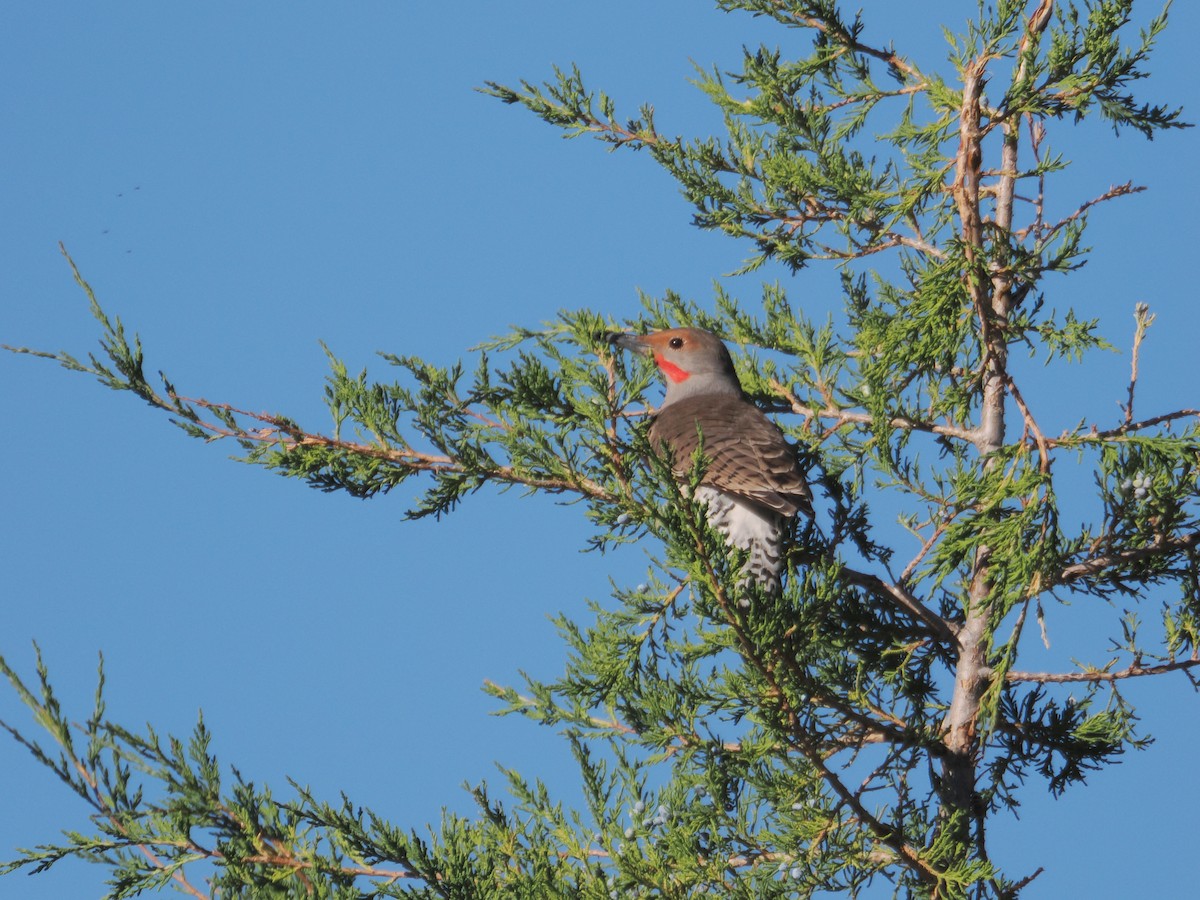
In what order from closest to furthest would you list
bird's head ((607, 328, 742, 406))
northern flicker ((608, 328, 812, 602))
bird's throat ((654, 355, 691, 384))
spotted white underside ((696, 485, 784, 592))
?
northern flicker ((608, 328, 812, 602))
spotted white underside ((696, 485, 784, 592))
bird's head ((607, 328, 742, 406))
bird's throat ((654, 355, 691, 384))

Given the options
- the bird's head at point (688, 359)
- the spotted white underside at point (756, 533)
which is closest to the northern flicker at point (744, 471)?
the spotted white underside at point (756, 533)

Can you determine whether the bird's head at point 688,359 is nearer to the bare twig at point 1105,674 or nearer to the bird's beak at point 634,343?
the bird's beak at point 634,343

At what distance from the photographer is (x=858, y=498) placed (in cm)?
632

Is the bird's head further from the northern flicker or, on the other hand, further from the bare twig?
the bare twig

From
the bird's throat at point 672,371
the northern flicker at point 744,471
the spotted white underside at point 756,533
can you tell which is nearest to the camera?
the northern flicker at point 744,471

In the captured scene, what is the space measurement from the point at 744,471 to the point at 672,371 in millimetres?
1640

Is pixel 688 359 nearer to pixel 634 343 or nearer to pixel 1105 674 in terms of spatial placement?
pixel 634 343

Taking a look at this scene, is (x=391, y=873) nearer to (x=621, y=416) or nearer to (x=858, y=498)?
(x=621, y=416)

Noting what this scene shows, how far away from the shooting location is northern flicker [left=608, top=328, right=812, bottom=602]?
5719mm

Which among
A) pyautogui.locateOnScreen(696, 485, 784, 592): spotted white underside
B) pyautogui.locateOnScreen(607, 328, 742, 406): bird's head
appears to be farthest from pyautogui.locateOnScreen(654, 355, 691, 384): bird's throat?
pyautogui.locateOnScreen(696, 485, 784, 592): spotted white underside

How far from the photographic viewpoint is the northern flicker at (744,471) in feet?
18.8

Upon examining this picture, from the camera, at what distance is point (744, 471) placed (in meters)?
5.77

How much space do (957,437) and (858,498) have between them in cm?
57

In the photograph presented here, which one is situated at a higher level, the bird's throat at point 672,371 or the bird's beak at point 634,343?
the bird's beak at point 634,343
